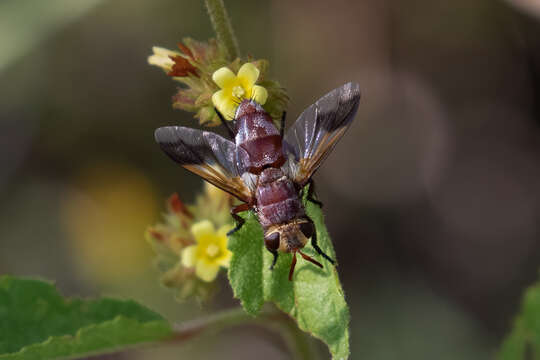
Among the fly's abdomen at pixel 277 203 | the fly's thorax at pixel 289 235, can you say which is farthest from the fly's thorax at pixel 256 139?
the fly's thorax at pixel 289 235

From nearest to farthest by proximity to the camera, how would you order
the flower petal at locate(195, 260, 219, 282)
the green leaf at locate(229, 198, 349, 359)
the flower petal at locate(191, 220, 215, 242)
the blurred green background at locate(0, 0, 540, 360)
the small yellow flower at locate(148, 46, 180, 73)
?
the green leaf at locate(229, 198, 349, 359) → the small yellow flower at locate(148, 46, 180, 73) → the flower petal at locate(195, 260, 219, 282) → the flower petal at locate(191, 220, 215, 242) → the blurred green background at locate(0, 0, 540, 360)

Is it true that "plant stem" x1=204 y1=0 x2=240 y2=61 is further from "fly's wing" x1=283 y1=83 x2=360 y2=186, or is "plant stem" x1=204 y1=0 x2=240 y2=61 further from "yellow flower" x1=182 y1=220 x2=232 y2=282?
"yellow flower" x1=182 y1=220 x2=232 y2=282

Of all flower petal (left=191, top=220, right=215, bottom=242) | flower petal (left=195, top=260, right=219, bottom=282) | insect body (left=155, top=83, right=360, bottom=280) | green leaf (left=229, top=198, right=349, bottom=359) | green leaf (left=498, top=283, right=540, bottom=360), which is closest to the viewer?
green leaf (left=229, top=198, right=349, bottom=359)

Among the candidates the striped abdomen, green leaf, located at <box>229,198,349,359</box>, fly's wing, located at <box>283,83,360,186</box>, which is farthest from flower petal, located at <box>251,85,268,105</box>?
green leaf, located at <box>229,198,349,359</box>

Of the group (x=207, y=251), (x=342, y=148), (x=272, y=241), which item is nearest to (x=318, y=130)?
(x=272, y=241)

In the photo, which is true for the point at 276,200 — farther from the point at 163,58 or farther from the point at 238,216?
the point at 163,58
